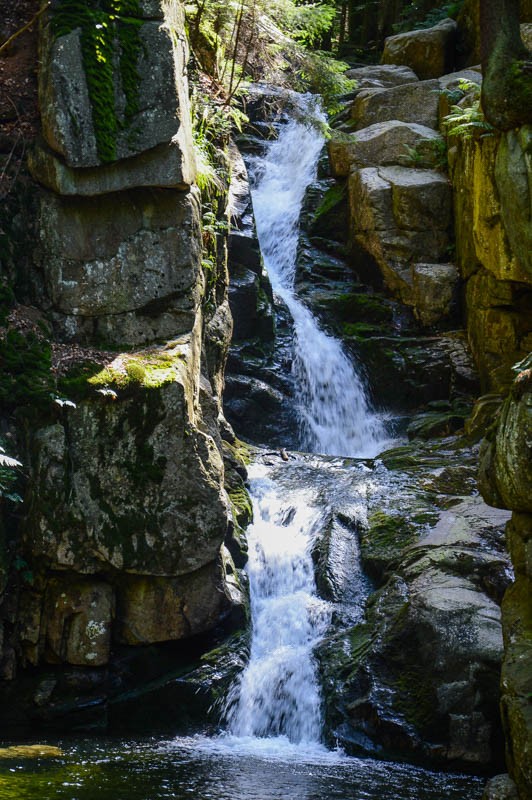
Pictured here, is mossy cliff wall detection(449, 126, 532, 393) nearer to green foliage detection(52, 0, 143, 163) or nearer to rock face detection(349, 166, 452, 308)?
rock face detection(349, 166, 452, 308)

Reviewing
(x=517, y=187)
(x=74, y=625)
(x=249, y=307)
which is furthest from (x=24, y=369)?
(x=517, y=187)

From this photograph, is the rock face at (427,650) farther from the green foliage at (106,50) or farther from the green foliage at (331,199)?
the green foliage at (331,199)

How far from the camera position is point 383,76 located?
2203 cm

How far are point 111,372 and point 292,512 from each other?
12.6ft

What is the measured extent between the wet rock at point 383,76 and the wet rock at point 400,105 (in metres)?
1.18

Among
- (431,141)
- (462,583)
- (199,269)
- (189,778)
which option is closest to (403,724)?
(462,583)

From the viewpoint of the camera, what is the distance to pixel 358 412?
14961 millimetres

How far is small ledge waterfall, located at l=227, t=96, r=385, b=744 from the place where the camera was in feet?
27.9

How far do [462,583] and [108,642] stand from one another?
12.5ft

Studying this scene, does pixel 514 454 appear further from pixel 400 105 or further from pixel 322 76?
pixel 400 105

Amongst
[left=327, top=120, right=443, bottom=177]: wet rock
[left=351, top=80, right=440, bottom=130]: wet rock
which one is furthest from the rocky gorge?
[left=351, top=80, right=440, bottom=130]: wet rock

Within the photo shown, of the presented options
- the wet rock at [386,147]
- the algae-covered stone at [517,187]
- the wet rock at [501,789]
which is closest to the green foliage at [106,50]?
the algae-covered stone at [517,187]

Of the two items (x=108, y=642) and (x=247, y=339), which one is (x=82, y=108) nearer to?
(x=108, y=642)

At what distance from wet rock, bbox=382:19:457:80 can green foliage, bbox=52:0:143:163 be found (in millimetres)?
15133
